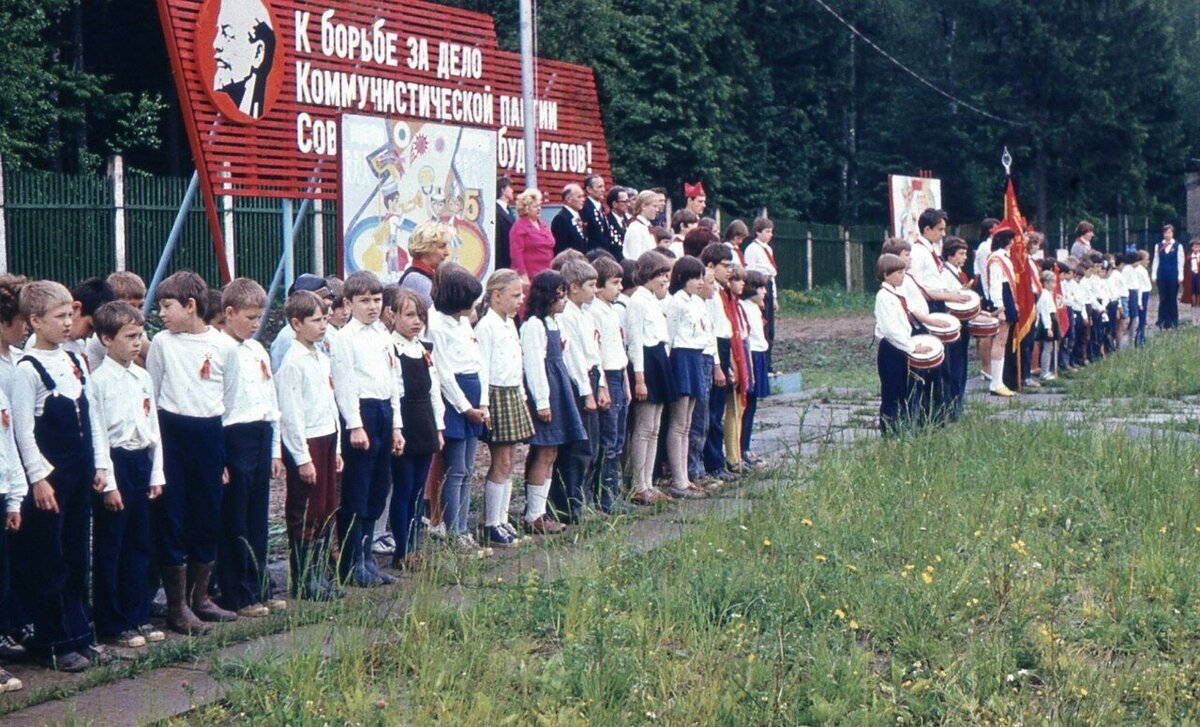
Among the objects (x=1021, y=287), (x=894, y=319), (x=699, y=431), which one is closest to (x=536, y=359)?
(x=699, y=431)

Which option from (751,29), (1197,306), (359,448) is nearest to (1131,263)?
(1197,306)

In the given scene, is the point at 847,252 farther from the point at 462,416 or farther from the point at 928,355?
the point at 462,416

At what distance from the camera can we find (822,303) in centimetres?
3741

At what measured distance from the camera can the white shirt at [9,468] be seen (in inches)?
248

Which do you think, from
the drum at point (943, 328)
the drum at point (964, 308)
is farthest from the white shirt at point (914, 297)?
the drum at point (964, 308)

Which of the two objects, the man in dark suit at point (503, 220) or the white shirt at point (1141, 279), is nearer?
the man in dark suit at point (503, 220)

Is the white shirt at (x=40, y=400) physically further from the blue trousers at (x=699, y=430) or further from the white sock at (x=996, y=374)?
the white sock at (x=996, y=374)

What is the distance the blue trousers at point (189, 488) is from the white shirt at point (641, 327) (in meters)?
3.75

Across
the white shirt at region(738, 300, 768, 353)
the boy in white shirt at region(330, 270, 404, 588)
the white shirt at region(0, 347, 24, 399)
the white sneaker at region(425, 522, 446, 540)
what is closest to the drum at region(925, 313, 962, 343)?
the white shirt at region(738, 300, 768, 353)

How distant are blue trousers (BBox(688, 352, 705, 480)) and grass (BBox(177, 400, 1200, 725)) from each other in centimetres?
178

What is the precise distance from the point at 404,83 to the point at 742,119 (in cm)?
2981

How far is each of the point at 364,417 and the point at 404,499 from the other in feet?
1.97

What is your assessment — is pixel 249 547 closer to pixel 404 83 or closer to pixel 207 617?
pixel 207 617

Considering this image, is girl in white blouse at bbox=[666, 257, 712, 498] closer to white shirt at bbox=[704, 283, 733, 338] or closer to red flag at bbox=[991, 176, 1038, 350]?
white shirt at bbox=[704, 283, 733, 338]
